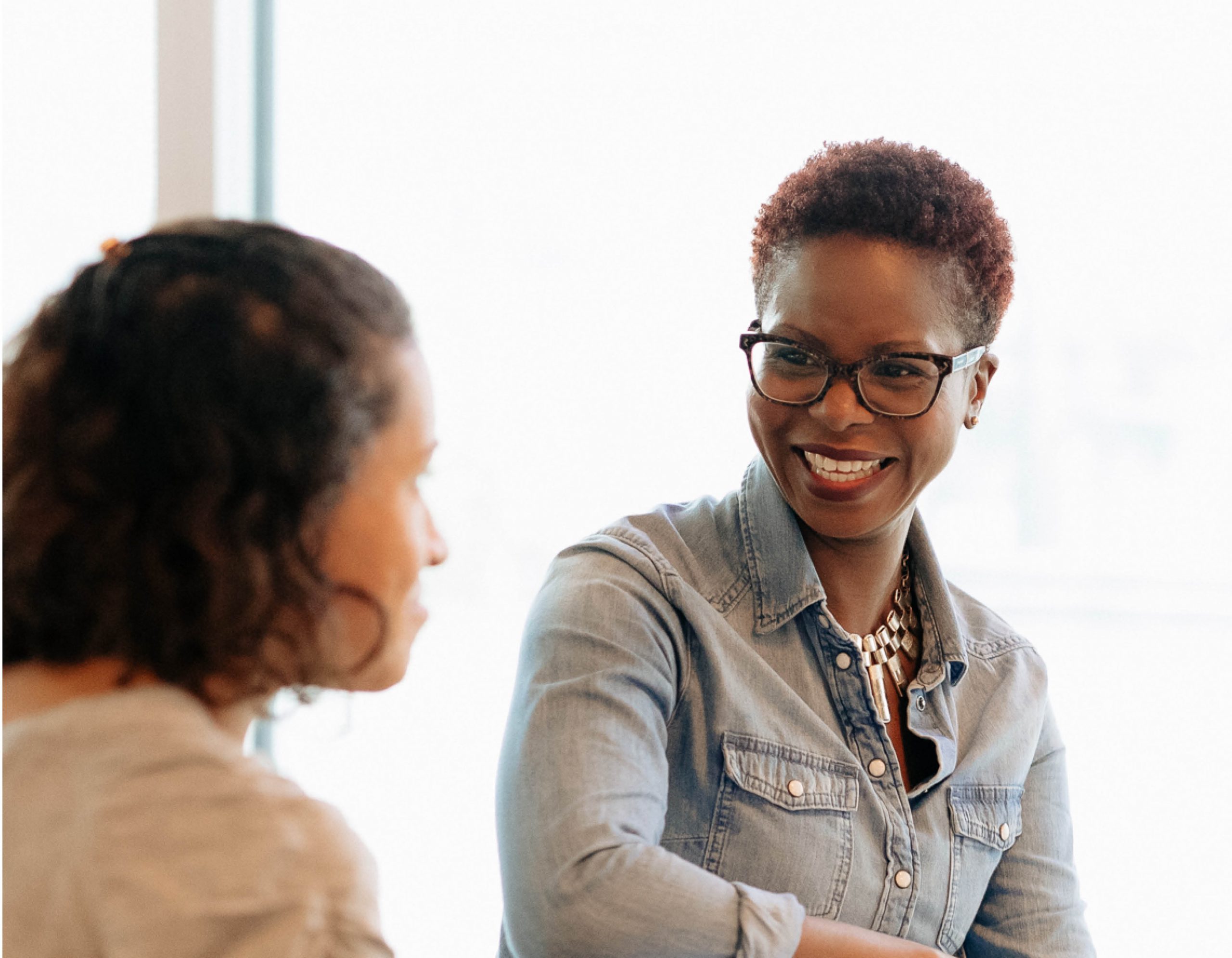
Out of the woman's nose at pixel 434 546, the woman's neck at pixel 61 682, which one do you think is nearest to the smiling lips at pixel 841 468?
the woman's nose at pixel 434 546

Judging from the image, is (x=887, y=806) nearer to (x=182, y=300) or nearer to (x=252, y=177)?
(x=182, y=300)

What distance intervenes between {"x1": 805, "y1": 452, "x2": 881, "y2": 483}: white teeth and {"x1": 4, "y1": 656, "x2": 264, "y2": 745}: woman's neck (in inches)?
30.9

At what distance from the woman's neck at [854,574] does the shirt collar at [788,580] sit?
48mm

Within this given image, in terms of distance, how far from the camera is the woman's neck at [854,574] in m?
1.35

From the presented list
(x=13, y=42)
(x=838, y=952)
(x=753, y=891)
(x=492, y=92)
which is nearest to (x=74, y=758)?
(x=753, y=891)

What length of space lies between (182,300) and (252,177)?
139cm

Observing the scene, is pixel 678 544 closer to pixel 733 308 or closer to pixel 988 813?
pixel 988 813

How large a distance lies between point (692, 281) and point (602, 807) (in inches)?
46.6

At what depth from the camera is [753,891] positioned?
105cm

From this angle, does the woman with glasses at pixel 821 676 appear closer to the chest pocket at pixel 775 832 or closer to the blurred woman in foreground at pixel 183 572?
the chest pocket at pixel 775 832

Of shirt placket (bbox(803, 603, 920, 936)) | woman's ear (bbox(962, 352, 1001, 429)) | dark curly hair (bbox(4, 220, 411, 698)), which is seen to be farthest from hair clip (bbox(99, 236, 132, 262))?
woman's ear (bbox(962, 352, 1001, 429))

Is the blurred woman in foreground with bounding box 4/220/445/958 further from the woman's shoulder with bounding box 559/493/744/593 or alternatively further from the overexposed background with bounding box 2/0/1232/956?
the overexposed background with bounding box 2/0/1232/956

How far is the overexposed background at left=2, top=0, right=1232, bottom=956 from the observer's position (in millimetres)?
1782

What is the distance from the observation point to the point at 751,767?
117 centimetres
